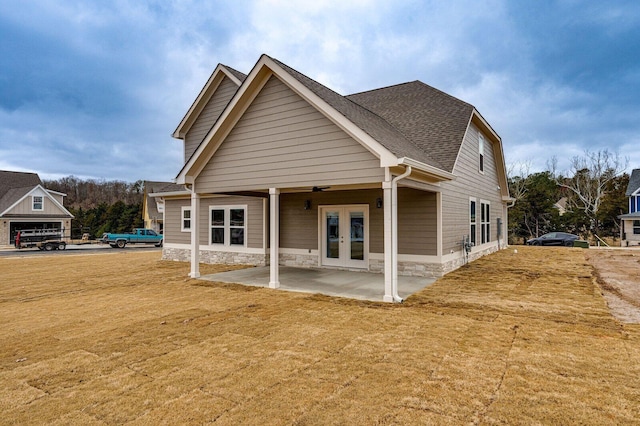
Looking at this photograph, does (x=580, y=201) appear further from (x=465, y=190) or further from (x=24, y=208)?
(x=24, y=208)

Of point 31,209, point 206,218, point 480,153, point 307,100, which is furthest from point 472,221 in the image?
point 31,209

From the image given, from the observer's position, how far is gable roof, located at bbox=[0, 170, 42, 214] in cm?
2848

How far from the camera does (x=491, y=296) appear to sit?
7.20 m

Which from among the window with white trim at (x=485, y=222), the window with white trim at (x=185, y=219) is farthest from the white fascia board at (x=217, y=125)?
the window with white trim at (x=485, y=222)

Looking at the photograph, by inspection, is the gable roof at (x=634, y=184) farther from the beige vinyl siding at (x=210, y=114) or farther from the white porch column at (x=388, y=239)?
the beige vinyl siding at (x=210, y=114)

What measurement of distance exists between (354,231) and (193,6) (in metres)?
11.1

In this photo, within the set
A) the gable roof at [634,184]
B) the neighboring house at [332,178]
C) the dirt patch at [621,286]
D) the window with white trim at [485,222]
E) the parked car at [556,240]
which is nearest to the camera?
the dirt patch at [621,286]

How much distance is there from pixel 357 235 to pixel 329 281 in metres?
2.20

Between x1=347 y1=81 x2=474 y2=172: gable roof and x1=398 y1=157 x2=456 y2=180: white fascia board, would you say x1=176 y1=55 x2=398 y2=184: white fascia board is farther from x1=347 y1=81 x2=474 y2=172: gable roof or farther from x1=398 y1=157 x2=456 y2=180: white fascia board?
x1=347 y1=81 x2=474 y2=172: gable roof

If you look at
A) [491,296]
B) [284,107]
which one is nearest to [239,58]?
[284,107]

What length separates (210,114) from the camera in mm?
14062

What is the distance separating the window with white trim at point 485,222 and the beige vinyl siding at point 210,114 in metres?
11.1

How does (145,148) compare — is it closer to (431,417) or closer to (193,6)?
(193,6)

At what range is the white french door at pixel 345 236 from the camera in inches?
415
